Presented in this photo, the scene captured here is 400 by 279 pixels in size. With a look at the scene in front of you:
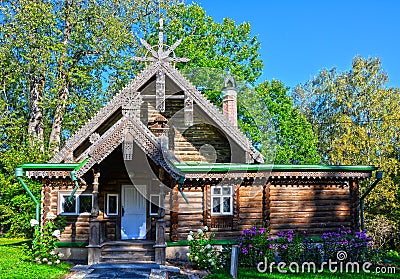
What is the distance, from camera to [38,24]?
24.1m

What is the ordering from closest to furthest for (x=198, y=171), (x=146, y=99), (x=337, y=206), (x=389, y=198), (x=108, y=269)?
(x=108, y=269) → (x=198, y=171) → (x=337, y=206) → (x=146, y=99) → (x=389, y=198)

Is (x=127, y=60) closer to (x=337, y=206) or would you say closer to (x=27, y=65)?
(x=27, y=65)

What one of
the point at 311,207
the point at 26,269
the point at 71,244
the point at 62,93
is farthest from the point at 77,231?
the point at 62,93

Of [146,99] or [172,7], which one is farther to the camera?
[172,7]

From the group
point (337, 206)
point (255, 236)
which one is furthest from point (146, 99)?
point (337, 206)

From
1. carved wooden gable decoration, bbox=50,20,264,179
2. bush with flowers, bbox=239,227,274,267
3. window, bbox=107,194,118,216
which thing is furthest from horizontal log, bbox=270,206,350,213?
window, bbox=107,194,118,216

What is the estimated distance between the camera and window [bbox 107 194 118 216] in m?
14.1

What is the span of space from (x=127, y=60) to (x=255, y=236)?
1844 cm

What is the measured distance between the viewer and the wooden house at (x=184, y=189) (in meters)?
13.5

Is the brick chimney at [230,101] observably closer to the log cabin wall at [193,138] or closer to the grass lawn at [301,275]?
the log cabin wall at [193,138]

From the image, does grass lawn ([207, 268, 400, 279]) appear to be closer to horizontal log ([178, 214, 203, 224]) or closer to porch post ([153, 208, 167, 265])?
porch post ([153, 208, 167, 265])

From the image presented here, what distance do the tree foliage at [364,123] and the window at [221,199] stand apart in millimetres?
11059

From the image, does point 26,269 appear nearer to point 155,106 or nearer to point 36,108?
point 155,106

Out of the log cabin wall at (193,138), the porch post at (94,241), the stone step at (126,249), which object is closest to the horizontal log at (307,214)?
the log cabin wall at (193,138)
